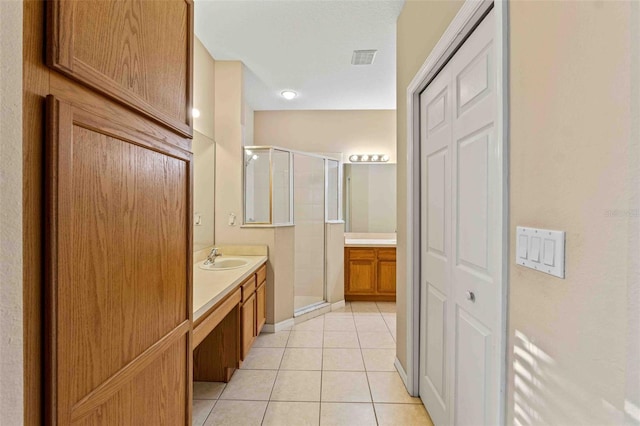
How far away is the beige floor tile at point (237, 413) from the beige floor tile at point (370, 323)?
1.51 m

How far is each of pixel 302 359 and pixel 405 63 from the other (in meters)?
2.51

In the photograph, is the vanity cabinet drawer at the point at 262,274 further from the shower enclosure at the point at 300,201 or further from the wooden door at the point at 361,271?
the wooden door at the point at 361,271

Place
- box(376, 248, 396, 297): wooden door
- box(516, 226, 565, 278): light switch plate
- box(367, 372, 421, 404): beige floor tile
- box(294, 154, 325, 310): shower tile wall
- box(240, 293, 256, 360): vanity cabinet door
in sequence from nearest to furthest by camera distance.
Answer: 1. box(516, 226, 565, 278): light switch plate
2. box(367, 372, 421, 404): beige floor tile
3. box(240, 293, 256, 360): vanity cabinet door
4. box(294, 154, 325, 310): shower tile wall
5. box(376, 248, 396, 297): wooden door

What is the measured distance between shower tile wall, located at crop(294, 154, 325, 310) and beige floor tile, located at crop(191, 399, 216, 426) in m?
1.63

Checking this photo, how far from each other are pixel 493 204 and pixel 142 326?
1197 mm

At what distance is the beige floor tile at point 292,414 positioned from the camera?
69.9 inches

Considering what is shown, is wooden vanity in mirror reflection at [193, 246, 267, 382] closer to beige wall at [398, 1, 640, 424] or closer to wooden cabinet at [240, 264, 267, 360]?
wooden cabinet at [240, 264, 267, 360]

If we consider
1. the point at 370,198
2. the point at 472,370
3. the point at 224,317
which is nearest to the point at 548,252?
the point at 472,370

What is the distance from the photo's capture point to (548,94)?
2.58 feet

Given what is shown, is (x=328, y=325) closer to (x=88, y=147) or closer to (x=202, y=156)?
(x=202, y=156)

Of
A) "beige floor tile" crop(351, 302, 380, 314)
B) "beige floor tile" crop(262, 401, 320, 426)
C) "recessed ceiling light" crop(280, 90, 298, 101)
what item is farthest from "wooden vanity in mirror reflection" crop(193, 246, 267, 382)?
"recessed ceiling light" crop(280, 90, 298, 101)

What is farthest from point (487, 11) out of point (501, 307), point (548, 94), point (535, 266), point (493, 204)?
point (501, 307)

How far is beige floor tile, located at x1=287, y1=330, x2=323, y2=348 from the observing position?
9.17 ft

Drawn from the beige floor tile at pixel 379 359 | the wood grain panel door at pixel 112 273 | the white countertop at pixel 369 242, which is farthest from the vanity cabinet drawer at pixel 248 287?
the white countertop at pixel 369 242
